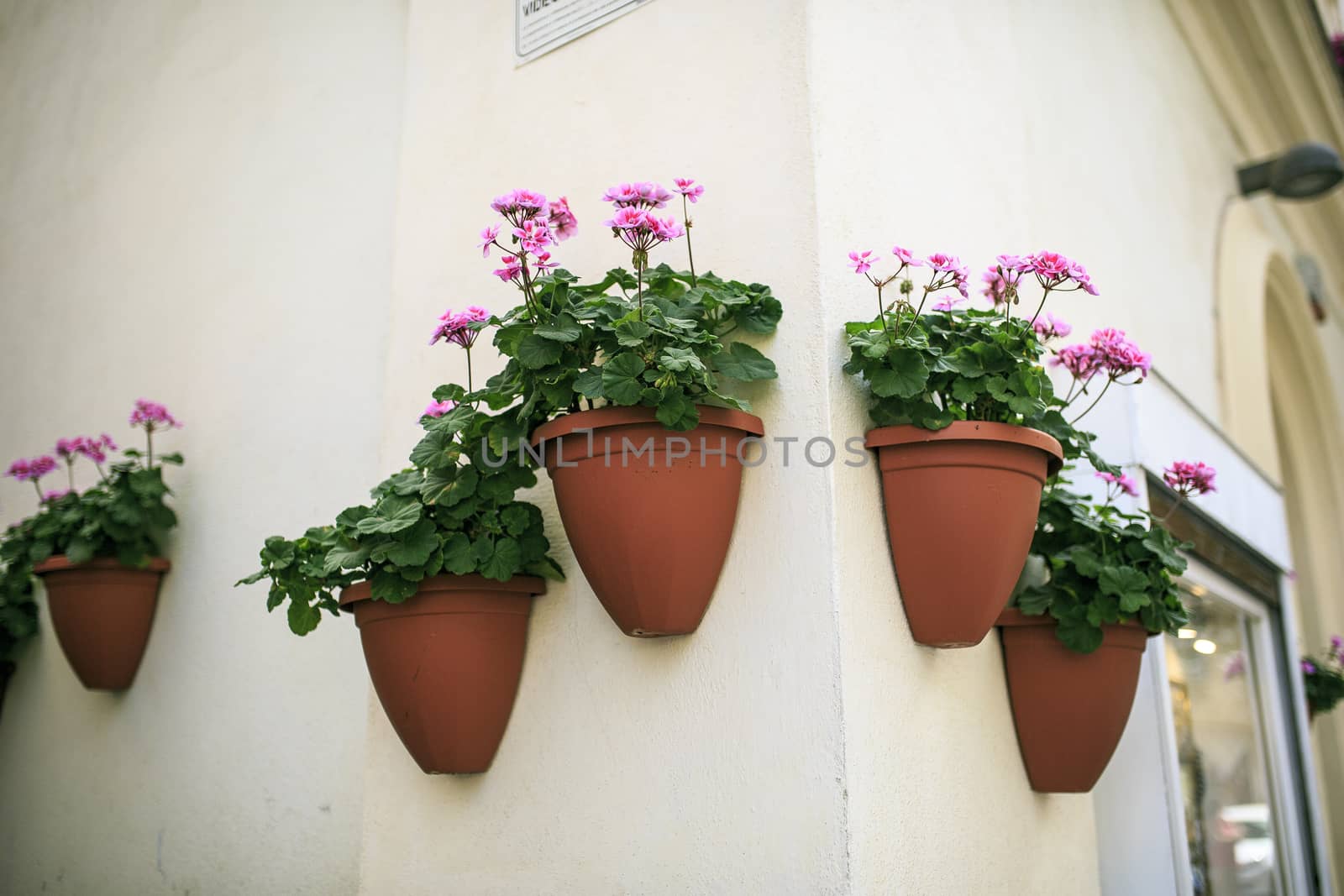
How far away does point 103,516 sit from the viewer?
2438 mm

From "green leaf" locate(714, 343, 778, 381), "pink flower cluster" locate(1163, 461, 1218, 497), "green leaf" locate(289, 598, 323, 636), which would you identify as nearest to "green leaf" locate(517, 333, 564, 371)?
"green leaf" locate(714, 343, 778, 381)

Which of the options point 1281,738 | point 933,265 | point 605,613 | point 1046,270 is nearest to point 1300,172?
point 1281,738

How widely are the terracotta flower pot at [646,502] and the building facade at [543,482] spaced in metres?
0.08

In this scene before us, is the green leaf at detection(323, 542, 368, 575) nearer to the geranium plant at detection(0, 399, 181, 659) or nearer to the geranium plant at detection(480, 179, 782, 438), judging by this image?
the geranium plant at detection(480, 179, 782, 438)

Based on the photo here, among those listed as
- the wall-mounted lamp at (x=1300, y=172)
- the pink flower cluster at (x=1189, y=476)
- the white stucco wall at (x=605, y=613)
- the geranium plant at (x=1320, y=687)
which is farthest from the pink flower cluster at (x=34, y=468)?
the wall-mounted lamp at (x=1300, y=172)

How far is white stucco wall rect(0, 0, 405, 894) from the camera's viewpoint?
219 cm

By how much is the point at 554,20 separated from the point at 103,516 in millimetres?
1450

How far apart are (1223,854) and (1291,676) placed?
86 cm

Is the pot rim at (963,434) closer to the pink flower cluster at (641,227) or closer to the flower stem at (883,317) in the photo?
the flower stem at (883,317)

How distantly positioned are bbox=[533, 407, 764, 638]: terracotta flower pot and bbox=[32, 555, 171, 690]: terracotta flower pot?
1.48m

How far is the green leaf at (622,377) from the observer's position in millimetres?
1338

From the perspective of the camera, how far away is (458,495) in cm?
152

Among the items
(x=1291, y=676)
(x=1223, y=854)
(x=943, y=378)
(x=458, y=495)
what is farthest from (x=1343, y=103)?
(x=458, y=495)

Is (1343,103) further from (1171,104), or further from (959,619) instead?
(959,619)
